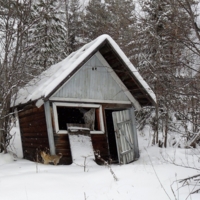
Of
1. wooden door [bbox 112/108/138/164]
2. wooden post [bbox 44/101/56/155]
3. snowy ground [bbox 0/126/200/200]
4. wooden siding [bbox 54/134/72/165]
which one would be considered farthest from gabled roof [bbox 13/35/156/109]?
snowy ground [bbox 0/126/200/200]

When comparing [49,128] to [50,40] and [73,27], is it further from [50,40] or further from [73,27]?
[73,27]

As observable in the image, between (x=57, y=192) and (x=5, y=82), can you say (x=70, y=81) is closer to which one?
(x=5, y=82)

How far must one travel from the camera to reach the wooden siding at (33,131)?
8.73 meters

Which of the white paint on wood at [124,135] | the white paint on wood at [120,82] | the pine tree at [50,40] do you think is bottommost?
the white paint on wood at [124,135]

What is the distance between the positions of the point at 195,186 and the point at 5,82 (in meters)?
7.29

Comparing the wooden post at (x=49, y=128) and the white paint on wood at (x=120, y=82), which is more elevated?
the white paint on wood at (x=120, y=82)

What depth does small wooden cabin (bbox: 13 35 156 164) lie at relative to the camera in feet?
27.4

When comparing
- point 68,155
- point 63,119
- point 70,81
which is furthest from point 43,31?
point 68,155

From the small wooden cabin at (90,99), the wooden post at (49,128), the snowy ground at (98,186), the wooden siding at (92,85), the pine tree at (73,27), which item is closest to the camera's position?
the snowy ground at (98,186)

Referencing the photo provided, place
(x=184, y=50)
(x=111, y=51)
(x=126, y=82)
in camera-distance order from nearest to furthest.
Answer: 1. (x=184, y=50)
2. (x=111, y=51)
3. (x=126, y=82)

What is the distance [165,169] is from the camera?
5.92 metres

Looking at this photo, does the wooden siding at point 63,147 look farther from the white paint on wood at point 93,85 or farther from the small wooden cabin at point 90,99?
the white paint on wood at point 93,85

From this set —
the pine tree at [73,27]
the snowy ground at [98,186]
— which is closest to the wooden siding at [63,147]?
the snowy ground at [98,186]

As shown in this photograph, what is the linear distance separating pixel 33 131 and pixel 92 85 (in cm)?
253
